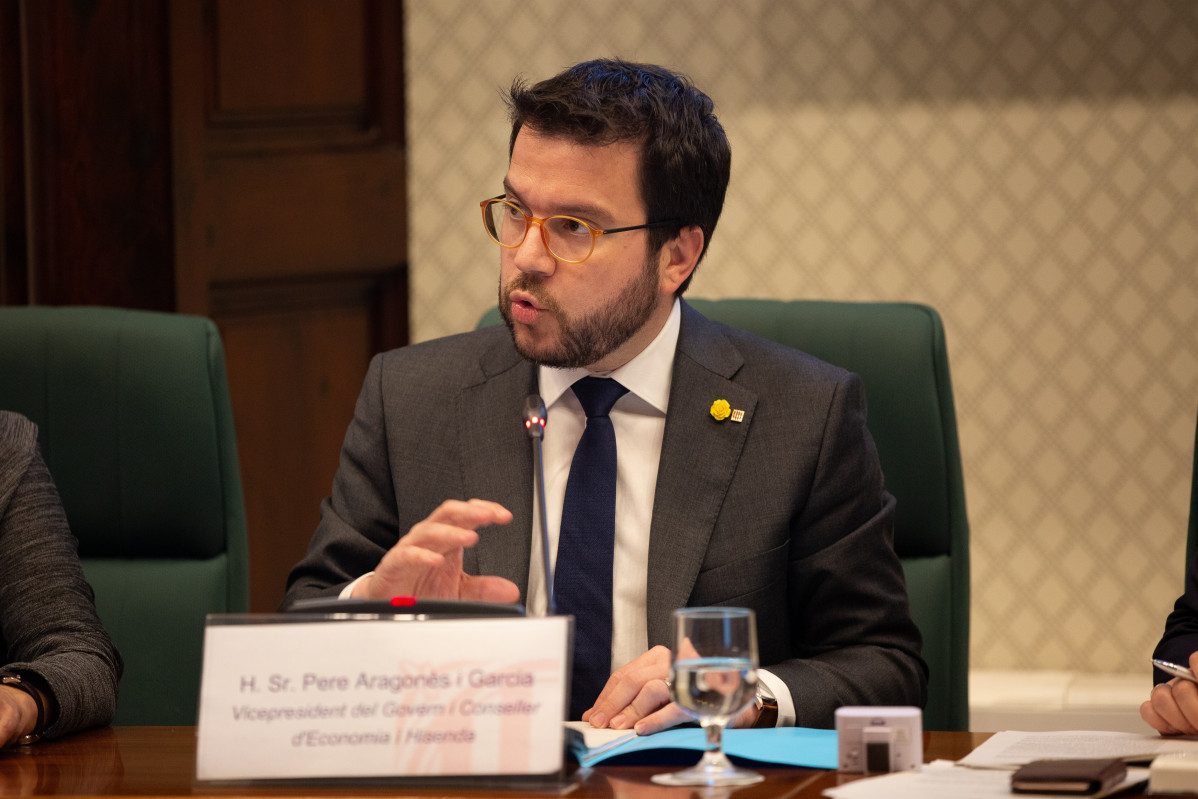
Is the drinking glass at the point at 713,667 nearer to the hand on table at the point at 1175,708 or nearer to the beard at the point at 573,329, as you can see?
the hand on table at the point at 1175,708

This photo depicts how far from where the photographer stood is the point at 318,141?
10.8 feet

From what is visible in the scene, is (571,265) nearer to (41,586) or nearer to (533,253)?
(533,253)

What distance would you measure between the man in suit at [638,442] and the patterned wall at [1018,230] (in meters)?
1.65

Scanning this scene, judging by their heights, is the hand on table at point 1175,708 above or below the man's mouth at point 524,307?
below

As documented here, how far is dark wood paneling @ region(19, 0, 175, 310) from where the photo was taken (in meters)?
2.82

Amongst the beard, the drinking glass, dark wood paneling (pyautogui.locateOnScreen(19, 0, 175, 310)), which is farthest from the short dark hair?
dark wood paneling (pyautogui.locateOnScreen(19, 0, 175, 310))

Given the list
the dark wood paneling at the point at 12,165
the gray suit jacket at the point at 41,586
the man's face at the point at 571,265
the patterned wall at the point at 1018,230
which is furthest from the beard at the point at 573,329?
the patterned wall at the point at 1018,230

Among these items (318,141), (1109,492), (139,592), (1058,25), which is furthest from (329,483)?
(1058,25)

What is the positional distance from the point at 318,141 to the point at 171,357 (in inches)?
57.0

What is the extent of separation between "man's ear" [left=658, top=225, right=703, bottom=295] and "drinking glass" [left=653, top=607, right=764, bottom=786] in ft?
2.63

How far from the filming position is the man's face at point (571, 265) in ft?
5.67

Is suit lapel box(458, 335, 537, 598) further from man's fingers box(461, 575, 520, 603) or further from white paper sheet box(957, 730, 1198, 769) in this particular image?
white paper sheet box(957, 730, 1198, 769)

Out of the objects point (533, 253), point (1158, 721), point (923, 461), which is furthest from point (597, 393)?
point (1158, 721)

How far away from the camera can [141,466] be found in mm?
1953
